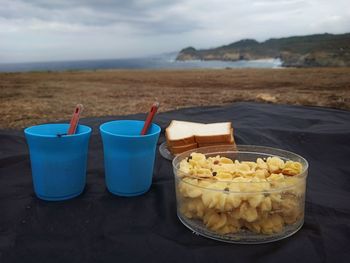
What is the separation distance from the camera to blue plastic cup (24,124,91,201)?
0.77 meters

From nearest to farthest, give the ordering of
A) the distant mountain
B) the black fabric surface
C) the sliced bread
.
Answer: the black fabric surface → the sliced bread → the distant mountain

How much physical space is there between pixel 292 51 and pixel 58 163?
39.5 metres

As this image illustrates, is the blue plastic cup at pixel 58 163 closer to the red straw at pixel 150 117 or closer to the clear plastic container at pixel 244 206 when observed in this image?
the red straw at pixel 150 117

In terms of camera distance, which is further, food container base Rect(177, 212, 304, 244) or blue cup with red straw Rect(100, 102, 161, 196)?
blue cup with red straw Rect(100, 102, 161, 196)

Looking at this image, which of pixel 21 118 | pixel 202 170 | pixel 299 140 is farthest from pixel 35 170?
pixel 21 118

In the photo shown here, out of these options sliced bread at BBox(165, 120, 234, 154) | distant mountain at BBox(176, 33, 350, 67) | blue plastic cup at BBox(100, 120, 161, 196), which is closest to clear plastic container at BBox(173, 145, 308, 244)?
blue plastic cup at BBox(100, 120, 161, 196)

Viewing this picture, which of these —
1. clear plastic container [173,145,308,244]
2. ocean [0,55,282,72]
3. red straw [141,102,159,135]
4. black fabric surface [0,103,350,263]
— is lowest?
black fabric surface [0,103,350,263]

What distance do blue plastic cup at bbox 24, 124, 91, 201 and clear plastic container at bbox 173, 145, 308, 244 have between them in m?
0.29

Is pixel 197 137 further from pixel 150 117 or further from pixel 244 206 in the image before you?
pixel 244 206

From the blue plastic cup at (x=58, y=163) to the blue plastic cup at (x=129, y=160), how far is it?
0.23 ft

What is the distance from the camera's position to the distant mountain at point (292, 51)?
68.7 ft

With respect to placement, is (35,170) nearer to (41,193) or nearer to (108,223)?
(41,193)

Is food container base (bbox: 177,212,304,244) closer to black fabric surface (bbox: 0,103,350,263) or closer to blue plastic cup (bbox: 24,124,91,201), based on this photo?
black fabric surface (bbox: 0,103,350,263)

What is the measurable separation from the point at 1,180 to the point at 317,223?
93cm
